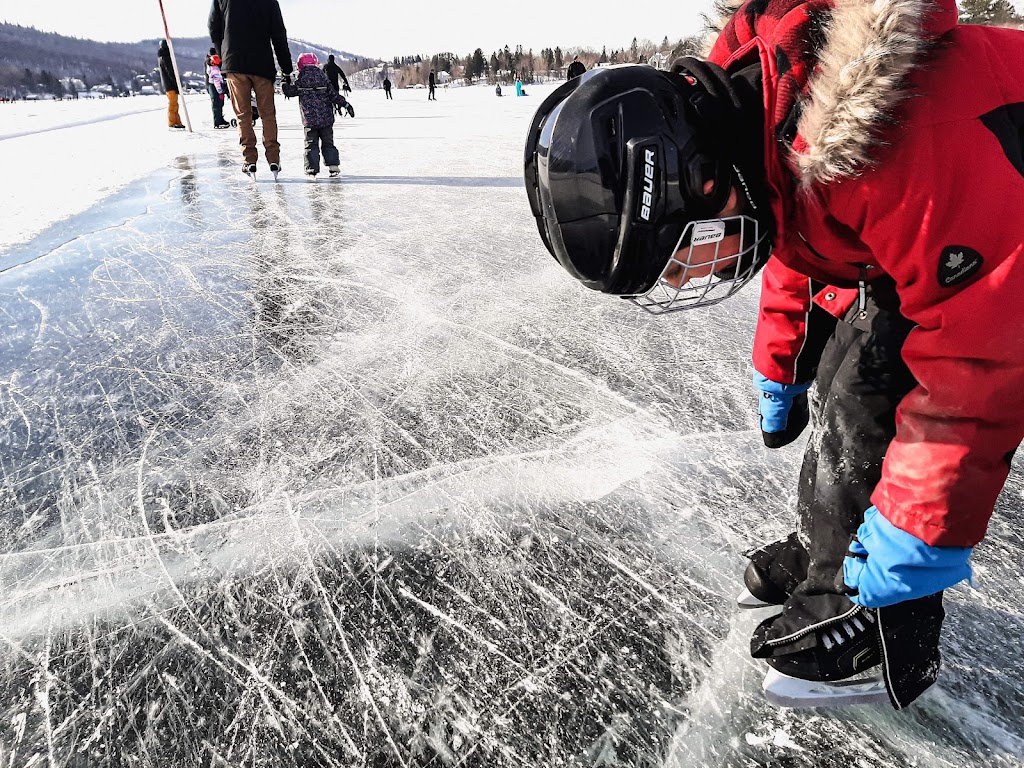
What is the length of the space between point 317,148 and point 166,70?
6.52 meters

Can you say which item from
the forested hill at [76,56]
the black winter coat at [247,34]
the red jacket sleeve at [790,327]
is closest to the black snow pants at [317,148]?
the black winter coat at [247,34]

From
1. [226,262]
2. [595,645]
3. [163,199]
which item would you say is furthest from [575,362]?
[163,199]

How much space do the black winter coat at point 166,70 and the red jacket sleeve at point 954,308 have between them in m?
12.1

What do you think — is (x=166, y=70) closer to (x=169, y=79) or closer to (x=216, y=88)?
(x=169, y=79)

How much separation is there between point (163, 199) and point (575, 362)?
4496 millimetres

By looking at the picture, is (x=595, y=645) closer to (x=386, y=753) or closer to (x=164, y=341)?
(x=386, y=753)

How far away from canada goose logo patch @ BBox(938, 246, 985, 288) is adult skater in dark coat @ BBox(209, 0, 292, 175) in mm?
6092

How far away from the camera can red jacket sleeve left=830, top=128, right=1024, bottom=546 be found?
828 mm

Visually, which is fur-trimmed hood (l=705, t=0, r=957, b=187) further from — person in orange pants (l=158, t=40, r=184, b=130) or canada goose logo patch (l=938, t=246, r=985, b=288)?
person in orange pants (l=158, t=40, r=184, b=130)

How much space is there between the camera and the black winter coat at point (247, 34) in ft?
18.1

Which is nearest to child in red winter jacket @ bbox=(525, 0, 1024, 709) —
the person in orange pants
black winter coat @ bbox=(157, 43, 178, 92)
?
the person in orange pants

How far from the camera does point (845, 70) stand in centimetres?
84

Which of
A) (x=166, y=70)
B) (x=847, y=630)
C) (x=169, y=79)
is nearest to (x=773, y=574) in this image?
(x=847, y=630)

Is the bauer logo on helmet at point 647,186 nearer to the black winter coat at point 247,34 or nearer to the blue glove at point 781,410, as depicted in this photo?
the blue glove at point 781,410
